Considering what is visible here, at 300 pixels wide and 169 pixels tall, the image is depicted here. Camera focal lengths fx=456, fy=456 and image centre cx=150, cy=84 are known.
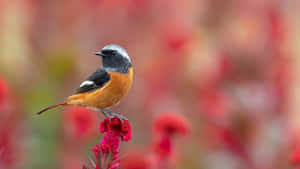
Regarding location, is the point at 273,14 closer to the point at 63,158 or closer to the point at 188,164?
the point at 188,164

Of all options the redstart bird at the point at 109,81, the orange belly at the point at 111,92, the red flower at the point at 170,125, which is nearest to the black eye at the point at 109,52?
the redstart bird at the point at 109,81

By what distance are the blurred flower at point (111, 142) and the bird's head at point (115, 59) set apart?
0.63 meters

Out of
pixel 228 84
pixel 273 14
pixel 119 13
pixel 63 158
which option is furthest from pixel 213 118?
pixel 119 13

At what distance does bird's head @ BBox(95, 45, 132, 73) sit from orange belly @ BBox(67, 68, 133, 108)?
0.05 metres

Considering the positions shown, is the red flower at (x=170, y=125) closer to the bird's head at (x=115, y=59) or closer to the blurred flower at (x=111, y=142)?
the bird's head at (x=115, y=59)

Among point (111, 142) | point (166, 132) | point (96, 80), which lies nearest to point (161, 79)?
point (166, 132)

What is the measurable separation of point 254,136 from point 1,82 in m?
2.96

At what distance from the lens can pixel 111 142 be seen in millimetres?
2238

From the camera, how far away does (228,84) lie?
5.70 m

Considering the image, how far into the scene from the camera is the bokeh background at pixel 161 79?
5.30m

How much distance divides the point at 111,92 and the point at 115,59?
8.4 inches

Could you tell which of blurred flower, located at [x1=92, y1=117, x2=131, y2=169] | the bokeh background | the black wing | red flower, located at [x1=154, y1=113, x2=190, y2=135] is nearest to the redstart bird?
the black wing

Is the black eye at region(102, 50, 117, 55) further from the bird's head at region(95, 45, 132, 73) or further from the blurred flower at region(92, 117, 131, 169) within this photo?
the blurred flower at region(92, 117, 131, 169)

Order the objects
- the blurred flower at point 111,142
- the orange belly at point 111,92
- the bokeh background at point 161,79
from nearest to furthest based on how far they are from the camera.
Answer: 1. the blurred flower at point 111,142
2. the orange belly at point 111,92
3. the bokeh background at point 161,79
